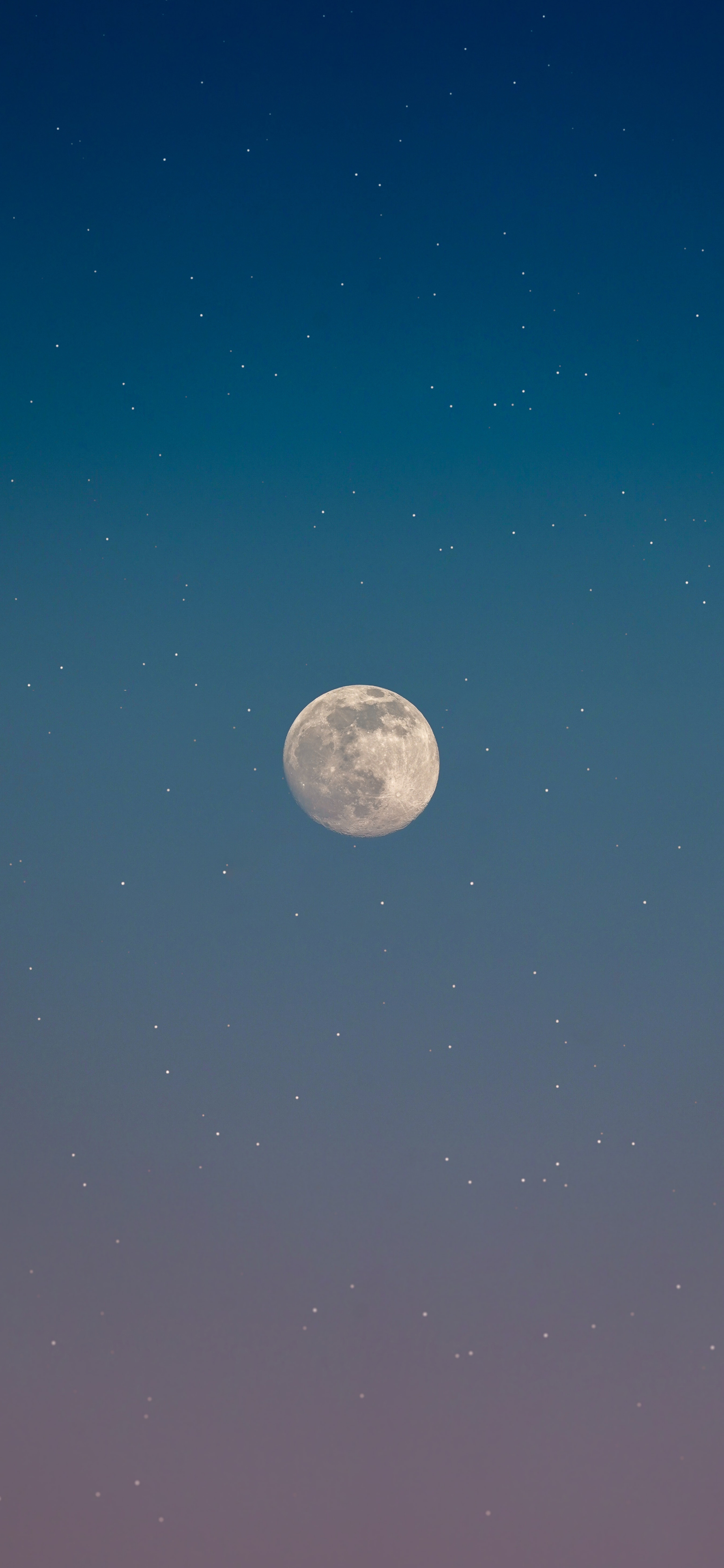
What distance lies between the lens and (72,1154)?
18.6 feet

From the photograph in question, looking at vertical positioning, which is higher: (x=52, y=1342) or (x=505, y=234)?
(x=505, y=234)

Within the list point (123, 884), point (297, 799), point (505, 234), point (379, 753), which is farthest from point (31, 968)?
point (505, 234)

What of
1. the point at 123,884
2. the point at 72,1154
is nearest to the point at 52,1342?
the point at 72,1154

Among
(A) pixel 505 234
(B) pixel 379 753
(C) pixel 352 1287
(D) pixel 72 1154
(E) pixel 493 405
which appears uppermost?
(A) pixel 505 234

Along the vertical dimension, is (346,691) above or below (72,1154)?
above

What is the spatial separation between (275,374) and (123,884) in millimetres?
2126

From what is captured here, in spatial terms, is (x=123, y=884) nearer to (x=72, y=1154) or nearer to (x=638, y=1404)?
(x=72, y=1154)

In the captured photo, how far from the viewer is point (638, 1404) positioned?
5.55 meters

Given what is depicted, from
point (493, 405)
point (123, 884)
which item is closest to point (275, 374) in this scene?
point (493, 405)

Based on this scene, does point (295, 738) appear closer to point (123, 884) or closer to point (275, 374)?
point (123, 884)

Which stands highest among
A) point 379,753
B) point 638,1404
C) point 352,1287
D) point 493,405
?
point 493,405

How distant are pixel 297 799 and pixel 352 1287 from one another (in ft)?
6.28

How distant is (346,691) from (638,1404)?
117 inches

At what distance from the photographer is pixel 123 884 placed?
230 inches
